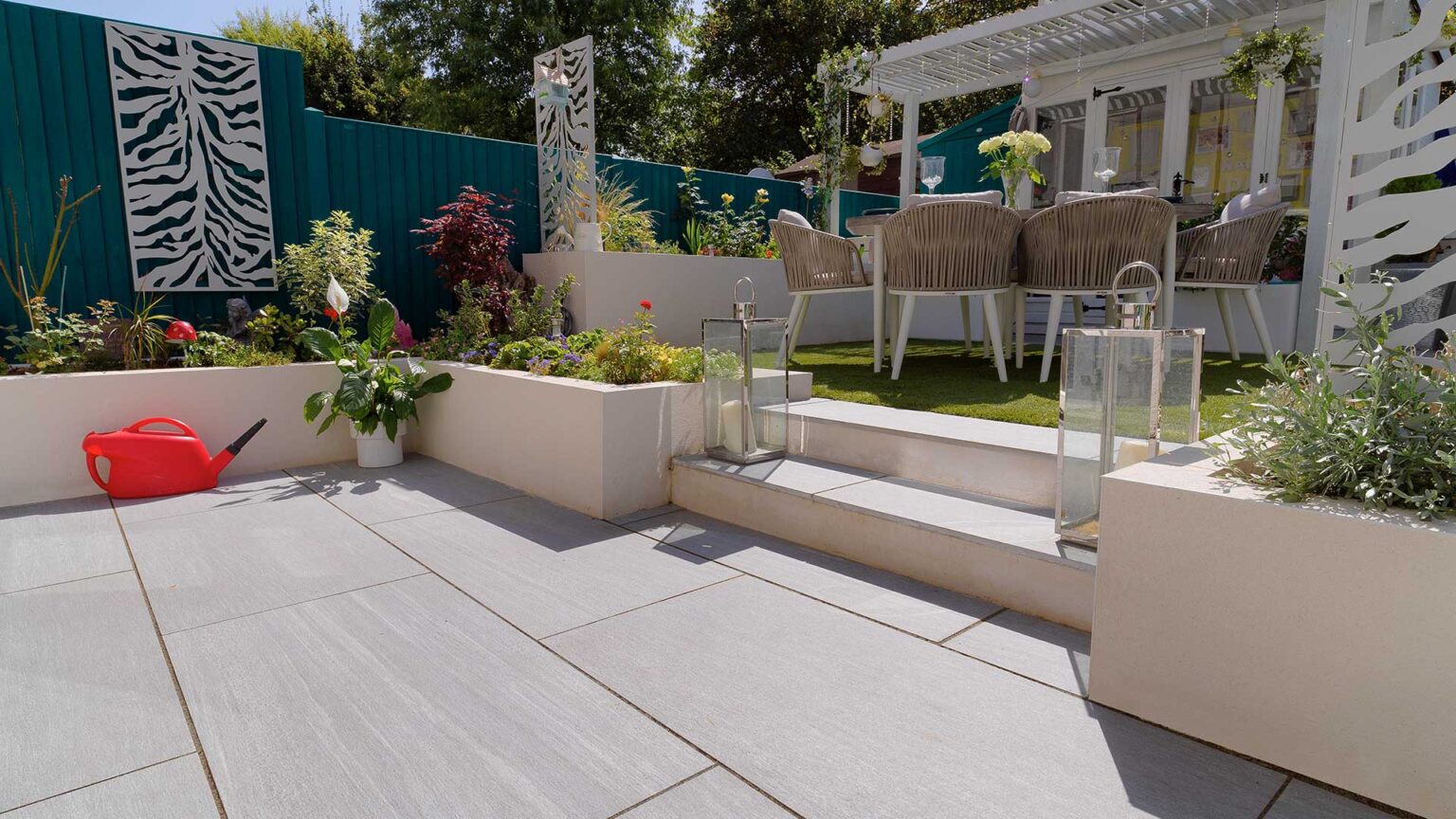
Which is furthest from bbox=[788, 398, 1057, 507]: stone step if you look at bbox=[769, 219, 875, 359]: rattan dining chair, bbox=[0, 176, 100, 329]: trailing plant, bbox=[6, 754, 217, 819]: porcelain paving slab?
bbox=[0, 176, 100, 329]: trailing plant

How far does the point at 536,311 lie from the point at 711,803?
151 inches

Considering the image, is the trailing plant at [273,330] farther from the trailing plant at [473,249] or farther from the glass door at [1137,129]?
the glass door at [1137,129]

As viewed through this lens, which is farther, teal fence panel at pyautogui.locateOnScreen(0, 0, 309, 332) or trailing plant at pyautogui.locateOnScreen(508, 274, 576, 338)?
trailing plant at pyautogui.locateOnScreen(508, 274, 576, 338)

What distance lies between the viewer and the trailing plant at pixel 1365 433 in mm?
1409

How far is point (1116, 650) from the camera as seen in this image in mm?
1704

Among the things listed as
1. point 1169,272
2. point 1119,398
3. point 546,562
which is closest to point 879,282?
point 1169,272

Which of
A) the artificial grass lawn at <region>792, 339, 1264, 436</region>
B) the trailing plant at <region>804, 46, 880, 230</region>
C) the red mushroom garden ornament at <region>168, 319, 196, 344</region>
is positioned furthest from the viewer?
the trailing plant at <region>804, 46, 880, 230</region>

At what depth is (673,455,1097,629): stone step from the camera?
85.4 inches

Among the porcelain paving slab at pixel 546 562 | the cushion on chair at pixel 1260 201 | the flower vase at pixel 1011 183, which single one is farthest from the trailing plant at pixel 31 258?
the cushion on chair at pixel 1260 201

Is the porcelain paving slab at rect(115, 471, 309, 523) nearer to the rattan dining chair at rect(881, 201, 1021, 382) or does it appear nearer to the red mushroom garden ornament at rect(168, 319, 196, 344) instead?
the red mushroom garden ornament at rect(168, 319, 196, 344)

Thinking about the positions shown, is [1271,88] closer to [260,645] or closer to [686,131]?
[260,645]

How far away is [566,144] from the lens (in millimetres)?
5508

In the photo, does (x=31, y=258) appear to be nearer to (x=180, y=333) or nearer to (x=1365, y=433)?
(x=180, y=333)

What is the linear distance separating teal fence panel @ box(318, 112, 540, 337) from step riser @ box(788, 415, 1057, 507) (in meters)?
3.20
